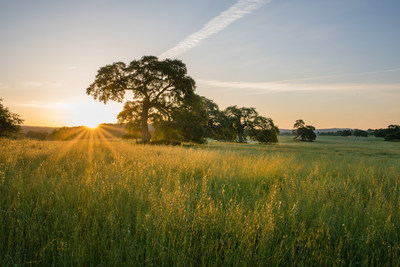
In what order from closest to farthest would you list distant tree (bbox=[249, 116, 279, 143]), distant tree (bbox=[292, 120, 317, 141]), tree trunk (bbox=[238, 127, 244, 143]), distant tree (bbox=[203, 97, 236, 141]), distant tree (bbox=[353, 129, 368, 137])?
distant tree (bbox=[203, 97, 236, 141]) → distant tree (bbox=[249, 116, 279, 143]) → tree trunk (bbox=[238, 127, 244, 143]) → distant tree (bbox=[292, 120, 317, 141]) → distant tree (bbox=[353, 129, 368, 137])

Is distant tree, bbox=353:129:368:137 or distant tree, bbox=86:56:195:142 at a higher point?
distant tree, bbox=86:56:195:142

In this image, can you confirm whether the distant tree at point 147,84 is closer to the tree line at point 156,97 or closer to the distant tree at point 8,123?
the tree line at point 156,97

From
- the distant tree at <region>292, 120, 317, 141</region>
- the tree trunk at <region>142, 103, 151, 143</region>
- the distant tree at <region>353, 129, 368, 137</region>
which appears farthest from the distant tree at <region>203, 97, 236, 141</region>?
the distant tree at <region>353, 129, 368, 137</region>

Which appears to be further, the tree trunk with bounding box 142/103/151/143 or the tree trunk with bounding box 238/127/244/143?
the tree trunk with bounding box 238/127/244/143

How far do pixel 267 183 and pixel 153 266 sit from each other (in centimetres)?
408

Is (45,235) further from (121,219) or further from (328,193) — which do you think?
(328,193)

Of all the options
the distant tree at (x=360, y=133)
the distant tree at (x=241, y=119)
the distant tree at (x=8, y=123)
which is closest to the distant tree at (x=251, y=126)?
the distant tree at (x=241, y=119)

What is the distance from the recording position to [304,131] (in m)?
61.2

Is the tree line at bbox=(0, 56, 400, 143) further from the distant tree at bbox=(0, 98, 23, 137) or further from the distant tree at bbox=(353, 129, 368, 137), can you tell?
the distant tree at bbox=(353, 129, 368, 137)

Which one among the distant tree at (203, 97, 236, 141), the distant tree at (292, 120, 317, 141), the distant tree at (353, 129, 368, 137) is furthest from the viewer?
the distant tree at (353, 129, 368, 137)

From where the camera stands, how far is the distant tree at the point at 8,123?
67.6 feet

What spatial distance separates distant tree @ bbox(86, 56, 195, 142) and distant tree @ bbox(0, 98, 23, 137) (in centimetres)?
830

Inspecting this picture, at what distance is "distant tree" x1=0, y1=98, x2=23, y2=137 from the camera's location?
2061cm

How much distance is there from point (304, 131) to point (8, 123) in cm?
6625
